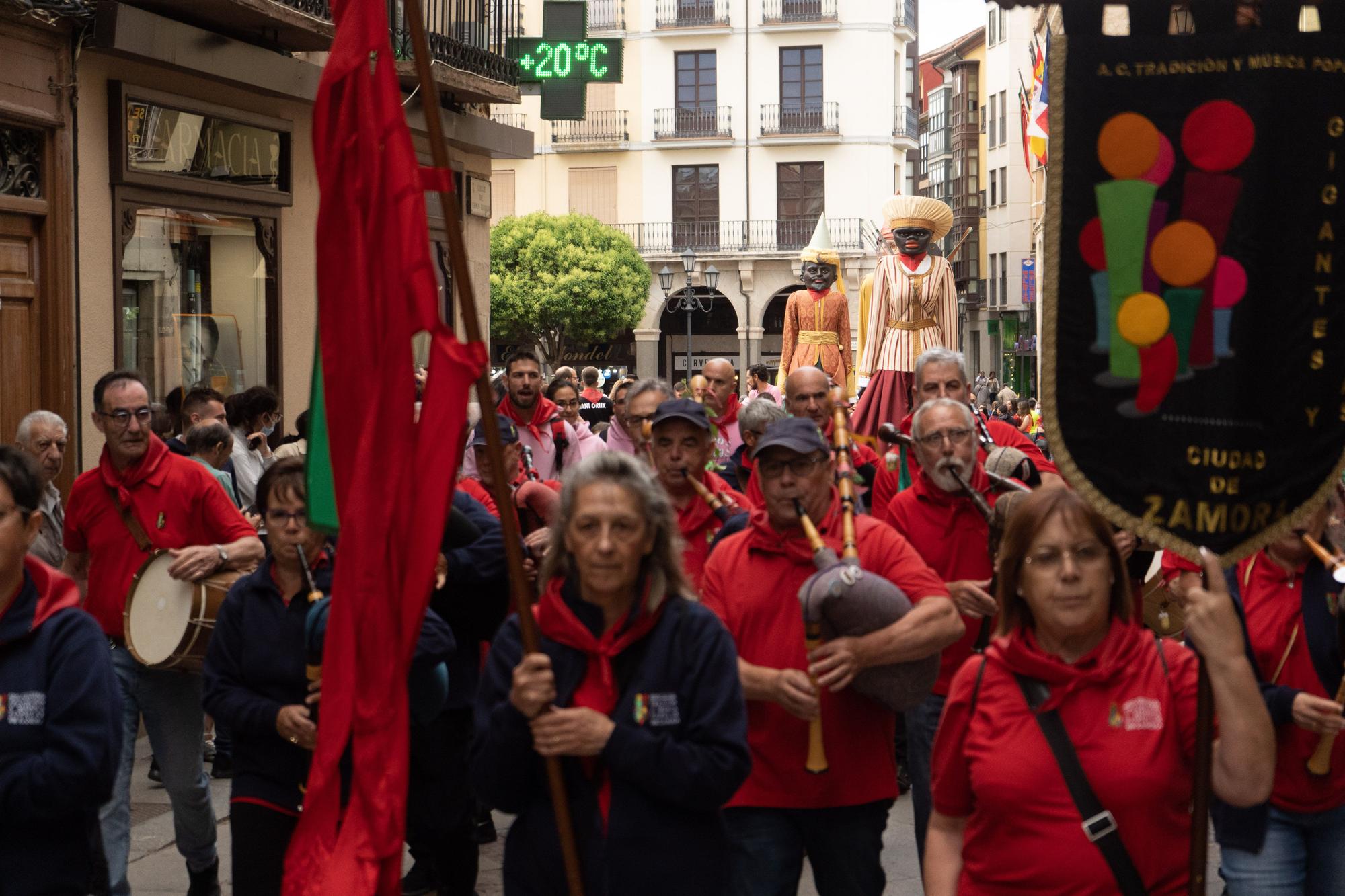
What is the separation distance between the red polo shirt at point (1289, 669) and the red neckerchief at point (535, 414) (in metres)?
5.88

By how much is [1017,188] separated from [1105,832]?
6904 cm

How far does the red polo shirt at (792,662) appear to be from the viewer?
4922mm

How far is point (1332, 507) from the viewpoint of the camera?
4.93 metres

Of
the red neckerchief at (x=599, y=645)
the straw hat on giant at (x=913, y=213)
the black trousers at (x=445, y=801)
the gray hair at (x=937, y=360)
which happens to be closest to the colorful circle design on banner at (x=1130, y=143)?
the red neckerchief at (x=599, y=645)

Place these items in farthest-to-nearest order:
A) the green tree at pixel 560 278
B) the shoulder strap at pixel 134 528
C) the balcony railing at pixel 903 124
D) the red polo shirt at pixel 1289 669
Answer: the balcony railing at pixel 903 124, the green tree at pixel 560 278, the shoulder strap at pixel 134 528, the red polo shirt at pixel 1289 669

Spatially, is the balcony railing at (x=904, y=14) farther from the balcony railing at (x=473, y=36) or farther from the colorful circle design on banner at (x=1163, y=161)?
the colorful circle design on banner at (x=1163, y=161)

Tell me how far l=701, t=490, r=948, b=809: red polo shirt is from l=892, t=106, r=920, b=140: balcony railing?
5339 cm

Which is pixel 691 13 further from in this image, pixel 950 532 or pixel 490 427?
pixel 490 427

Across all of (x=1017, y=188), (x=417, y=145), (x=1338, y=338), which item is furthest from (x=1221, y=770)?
(x=1017, y=188)

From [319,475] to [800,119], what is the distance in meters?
53.7

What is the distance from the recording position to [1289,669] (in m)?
4.68

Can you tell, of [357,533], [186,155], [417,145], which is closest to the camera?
[357,533]

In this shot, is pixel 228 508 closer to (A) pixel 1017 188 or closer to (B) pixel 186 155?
(B) pixel 186 155

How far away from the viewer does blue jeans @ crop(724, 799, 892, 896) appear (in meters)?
4.95
